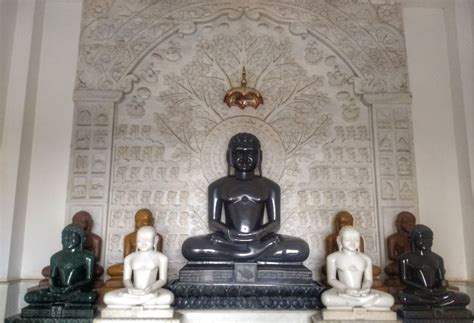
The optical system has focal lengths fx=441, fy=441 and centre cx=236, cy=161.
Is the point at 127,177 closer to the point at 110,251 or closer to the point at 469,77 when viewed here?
the point at 110,251

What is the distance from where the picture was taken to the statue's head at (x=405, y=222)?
439cm

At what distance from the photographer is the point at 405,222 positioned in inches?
174

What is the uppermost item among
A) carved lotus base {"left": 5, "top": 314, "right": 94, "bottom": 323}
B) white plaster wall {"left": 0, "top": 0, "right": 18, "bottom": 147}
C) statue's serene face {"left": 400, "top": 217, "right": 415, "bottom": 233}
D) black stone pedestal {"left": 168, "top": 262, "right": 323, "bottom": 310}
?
white plaster wall {"left": 0, "top": 0, "right": 18, "bottom": 147}

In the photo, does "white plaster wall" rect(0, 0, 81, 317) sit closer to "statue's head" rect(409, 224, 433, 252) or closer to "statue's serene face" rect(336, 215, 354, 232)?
"statue's serene face" rect(336, 215, 354, 232)

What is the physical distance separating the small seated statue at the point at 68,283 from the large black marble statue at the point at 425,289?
2.55 metres

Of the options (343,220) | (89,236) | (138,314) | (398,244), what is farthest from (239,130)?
(138,314)

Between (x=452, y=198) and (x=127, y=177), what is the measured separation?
11.3 feet

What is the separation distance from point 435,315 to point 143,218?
269 centimetres

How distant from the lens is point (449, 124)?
481 centimetres

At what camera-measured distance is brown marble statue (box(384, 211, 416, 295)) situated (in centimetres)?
426

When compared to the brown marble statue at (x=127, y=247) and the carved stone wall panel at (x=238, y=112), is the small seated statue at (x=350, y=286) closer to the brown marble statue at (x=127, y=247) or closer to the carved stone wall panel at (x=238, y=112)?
the carved stone wall panel at (x=238, y=112)

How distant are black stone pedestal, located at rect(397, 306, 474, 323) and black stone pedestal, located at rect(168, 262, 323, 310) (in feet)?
2.28

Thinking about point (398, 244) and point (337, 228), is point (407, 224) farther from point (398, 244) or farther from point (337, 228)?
point (337, 228)

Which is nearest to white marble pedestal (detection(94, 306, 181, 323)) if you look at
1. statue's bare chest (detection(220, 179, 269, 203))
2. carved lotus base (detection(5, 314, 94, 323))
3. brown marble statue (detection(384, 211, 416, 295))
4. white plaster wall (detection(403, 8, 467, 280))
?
carved lotus base (detection(5, 314, 94, 323))
